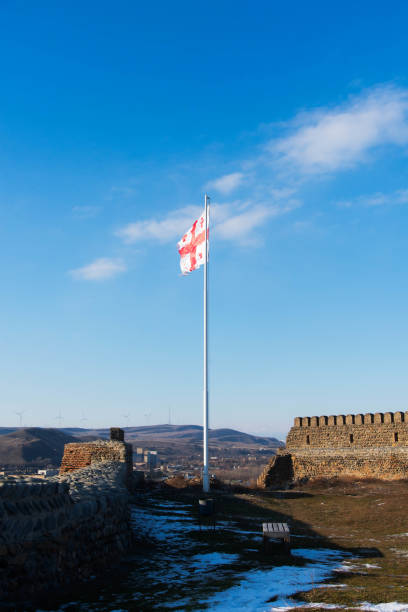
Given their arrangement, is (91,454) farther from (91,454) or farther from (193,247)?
(193,247)

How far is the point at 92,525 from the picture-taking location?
7.90 meters

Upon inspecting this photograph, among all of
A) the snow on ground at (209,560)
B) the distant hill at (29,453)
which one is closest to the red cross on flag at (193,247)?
the snow on ground at (209,560)

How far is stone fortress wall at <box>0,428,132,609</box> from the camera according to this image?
20.0 ft

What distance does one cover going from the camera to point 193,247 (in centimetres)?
2473

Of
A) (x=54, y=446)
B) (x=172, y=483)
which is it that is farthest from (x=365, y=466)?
(x=54, y=446)

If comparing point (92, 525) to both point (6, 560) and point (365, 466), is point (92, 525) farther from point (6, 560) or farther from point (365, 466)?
→ point (365, 466)

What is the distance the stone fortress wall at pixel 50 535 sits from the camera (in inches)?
239

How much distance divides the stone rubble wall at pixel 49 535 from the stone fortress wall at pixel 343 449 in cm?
1981

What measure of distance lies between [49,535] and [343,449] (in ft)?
73.7

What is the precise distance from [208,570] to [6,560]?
12.3ft

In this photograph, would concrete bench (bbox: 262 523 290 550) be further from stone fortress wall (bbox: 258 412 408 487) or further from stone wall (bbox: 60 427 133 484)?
stone fortress wall (bbox: 258 412 408 487)

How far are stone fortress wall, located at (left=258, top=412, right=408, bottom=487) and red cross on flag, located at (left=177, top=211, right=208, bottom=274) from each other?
36.4 feet

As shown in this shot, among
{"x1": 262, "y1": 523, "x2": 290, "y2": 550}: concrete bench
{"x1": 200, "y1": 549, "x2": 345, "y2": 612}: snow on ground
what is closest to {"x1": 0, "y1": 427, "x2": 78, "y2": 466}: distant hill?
{"x1": 262, "y1": 523, "x2": 290, "y2": 550}: concrete bench

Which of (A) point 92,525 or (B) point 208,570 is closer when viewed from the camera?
(A) point 92,525
